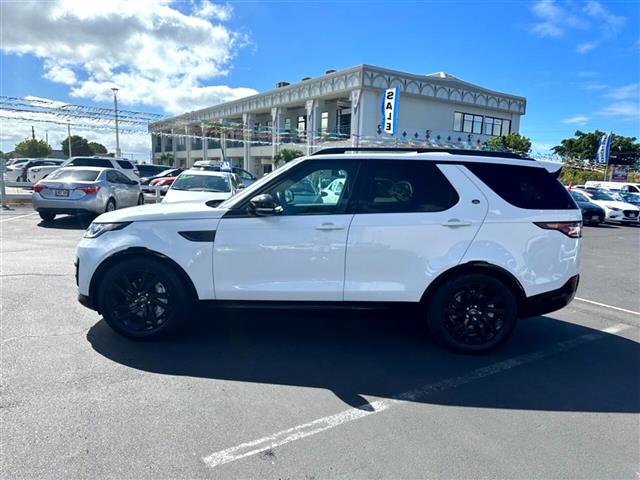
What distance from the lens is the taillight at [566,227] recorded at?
4.02m

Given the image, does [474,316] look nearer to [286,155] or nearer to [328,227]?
[328,227]

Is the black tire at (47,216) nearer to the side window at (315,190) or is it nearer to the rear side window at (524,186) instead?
the side window at (315,190)

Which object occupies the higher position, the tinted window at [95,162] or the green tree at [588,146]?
the green tree at [588,146]

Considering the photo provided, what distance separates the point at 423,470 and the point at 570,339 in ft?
10.1

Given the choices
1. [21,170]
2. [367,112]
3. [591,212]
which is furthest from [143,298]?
[21,170]

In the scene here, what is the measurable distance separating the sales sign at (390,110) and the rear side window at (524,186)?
2511cm

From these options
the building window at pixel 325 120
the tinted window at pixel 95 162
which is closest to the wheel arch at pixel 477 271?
the tinted window at pixel 95 162

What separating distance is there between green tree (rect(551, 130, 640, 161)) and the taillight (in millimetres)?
52738

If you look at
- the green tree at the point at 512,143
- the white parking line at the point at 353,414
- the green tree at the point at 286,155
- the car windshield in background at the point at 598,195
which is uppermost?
the green tree at the point at 512,143

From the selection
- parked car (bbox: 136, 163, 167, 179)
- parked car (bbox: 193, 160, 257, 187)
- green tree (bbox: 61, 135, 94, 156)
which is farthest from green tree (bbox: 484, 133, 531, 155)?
green tree (bbox: 61, 135, 94, 156)

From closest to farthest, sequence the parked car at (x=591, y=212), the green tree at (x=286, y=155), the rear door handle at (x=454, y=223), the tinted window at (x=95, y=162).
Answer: the rear door handle at (x=454, y=223)
the tinted window at (x=95, y=162)
the parked car at (x=591, y=212)
the green tree at (x=286, y=155)

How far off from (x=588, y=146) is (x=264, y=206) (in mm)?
56939

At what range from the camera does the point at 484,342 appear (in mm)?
4141

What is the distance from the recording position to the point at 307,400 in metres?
3.25
